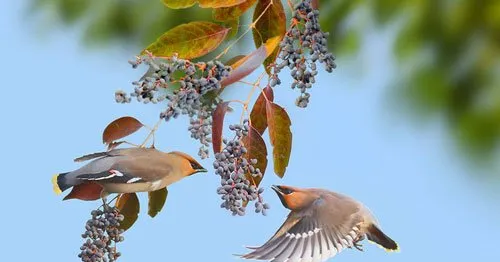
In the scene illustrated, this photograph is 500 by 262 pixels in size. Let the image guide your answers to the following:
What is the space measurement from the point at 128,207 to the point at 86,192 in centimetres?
7

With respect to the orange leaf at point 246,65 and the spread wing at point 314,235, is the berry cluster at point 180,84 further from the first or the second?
the spread wing at point 314,235

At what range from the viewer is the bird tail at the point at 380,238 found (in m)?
1.08

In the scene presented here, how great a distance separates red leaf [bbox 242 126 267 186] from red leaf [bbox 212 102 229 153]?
6cm

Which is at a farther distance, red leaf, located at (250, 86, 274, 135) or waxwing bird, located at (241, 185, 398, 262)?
red leaf, located at (250, 86, 274, 135)

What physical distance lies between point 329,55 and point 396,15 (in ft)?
3.61

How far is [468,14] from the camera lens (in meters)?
2.04

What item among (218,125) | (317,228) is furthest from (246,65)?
(317,228)

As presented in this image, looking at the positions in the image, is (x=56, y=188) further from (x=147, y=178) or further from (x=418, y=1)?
(x=418, y=1)

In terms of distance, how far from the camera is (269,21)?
1.17 m

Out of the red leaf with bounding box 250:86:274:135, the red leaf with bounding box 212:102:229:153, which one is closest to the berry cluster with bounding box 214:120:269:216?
the red leaf with bounding box 212:102:229:153

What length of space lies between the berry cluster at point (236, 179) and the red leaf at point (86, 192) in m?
0.16

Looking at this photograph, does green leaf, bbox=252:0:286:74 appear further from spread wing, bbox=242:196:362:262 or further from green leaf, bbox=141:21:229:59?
spread wing, bbox=242:196:362:262

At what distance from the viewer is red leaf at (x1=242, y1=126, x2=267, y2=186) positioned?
109 centimetres

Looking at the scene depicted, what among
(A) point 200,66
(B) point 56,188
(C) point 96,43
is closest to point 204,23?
(A) point 200,66
